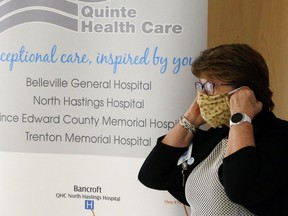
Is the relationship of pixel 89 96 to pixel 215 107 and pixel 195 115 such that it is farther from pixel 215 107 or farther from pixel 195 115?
pixel 215 107

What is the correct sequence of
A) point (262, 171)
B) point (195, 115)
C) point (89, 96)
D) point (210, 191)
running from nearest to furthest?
point (262, 171) < point (210, 191) < point (195, 115) < point (89, 96)

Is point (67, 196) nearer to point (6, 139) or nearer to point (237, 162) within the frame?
point (6, 139)

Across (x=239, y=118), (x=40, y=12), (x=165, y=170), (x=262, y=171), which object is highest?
(x=40, y=12)

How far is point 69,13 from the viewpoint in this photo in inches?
100

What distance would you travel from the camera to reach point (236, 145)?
175cm

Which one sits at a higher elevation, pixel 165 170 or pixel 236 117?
pixel 236 117

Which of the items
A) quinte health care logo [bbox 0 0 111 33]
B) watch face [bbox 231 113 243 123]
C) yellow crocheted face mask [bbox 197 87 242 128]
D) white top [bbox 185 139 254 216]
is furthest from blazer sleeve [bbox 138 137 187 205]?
quinte health care logo [bbox 0 0 111 33]

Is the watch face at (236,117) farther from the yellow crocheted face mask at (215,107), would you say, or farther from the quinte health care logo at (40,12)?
the quinte health care logo at (40,12)

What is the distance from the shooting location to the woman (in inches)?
67.6

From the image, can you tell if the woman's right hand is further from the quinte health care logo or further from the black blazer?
the quinte health care logo

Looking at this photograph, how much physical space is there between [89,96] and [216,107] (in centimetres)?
85

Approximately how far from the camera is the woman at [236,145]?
172cm

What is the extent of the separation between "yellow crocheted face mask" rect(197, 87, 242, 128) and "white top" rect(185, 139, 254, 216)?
0.09 meters

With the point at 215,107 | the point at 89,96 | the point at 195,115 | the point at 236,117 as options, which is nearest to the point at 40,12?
the point at 89,96
